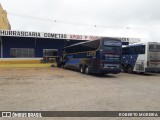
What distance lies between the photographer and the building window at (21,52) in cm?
3195

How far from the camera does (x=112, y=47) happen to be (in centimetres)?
1833

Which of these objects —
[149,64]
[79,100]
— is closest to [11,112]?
[79,100]

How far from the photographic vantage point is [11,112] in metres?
6.91

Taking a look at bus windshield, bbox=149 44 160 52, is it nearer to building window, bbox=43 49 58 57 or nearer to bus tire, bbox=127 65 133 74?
bus tire, bbox=127 65 133 74

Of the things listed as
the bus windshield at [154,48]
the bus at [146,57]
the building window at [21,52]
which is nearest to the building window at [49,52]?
the building window at [21,52]

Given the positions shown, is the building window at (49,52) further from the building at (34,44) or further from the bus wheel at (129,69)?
the bus wheel at (129,69)

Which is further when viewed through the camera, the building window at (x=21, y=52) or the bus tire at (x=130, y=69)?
the building window at (x=21, y=52)

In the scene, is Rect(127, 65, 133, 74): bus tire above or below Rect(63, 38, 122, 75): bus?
below

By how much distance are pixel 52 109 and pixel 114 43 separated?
11956mm

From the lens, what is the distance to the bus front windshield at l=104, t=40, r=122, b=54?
18.0 m

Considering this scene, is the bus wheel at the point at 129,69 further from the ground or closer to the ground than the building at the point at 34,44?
closer to the ground

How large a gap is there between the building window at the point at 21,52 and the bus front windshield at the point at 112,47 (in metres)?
17.5

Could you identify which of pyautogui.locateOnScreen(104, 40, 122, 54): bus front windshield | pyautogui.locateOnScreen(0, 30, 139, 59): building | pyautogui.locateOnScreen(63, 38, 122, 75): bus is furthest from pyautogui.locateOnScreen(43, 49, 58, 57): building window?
pyautogui.locateOnScreen(104, 40, 122, 54): bus front windshield

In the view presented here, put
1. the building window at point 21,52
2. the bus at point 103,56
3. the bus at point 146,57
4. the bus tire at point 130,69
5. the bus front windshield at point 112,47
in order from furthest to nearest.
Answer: the building window at point 21,52 < the bus tire at point 130,69 < the bus at point 146,57 < the bus front windshield at point 112,47 < the bus at point 103,56
